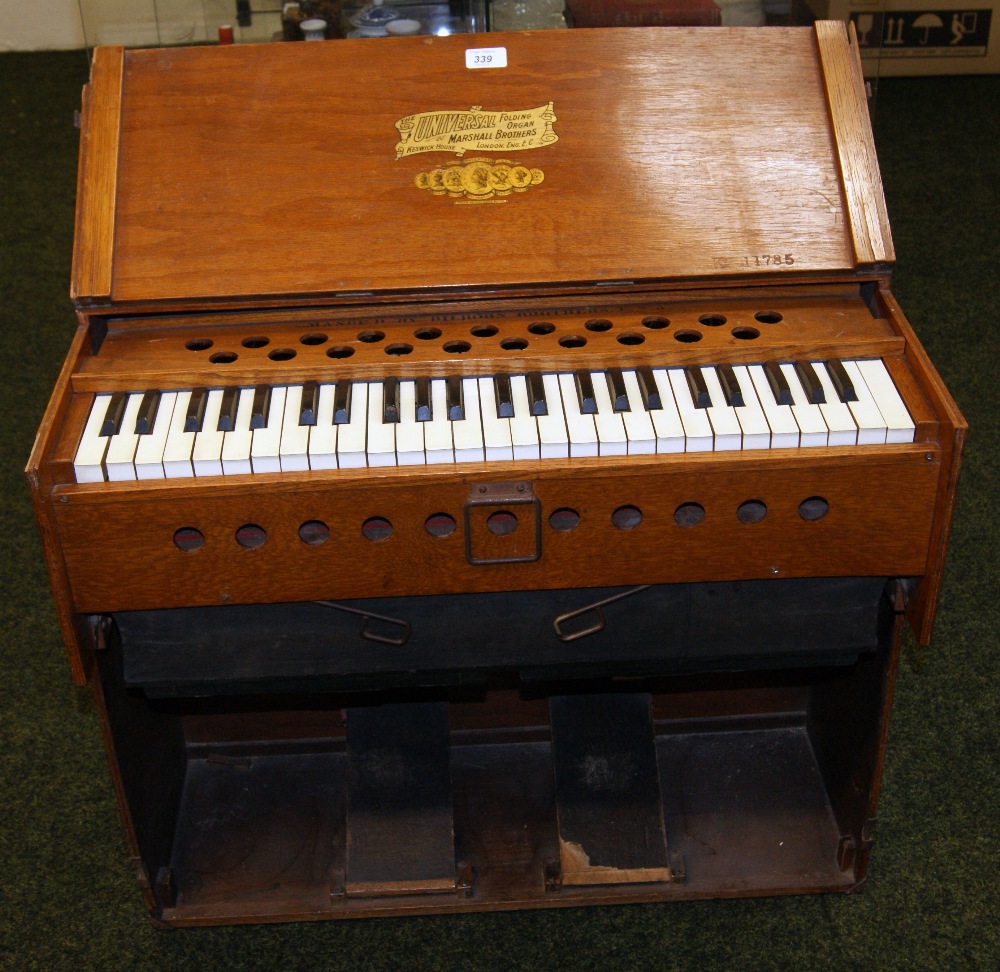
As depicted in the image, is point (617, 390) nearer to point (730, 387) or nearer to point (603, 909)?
point (730, 387)

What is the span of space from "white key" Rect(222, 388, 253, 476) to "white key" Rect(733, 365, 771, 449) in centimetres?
64

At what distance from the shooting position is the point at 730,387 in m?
1.75

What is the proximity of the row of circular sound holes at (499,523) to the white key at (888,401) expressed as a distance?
130 mm

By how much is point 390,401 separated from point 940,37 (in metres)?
4.57

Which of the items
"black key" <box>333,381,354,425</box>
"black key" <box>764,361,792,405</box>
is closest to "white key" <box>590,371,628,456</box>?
"black key" <box>764,361,792,405</box>

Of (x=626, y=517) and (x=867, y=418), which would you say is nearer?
(x=867, y=418)

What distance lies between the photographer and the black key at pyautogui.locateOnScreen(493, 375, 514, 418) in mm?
1729

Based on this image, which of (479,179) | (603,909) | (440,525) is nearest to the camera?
(440,525)

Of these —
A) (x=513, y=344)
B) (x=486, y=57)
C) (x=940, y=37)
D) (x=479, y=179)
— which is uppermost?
(x=486, y=57)

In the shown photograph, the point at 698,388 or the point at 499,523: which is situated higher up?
the point at 698,388

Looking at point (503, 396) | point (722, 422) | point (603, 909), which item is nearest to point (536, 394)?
point (503, 396)

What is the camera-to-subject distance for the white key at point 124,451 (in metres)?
1.66

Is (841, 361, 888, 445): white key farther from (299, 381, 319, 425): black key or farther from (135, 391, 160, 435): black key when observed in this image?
(135, 391, 160, 435): black key

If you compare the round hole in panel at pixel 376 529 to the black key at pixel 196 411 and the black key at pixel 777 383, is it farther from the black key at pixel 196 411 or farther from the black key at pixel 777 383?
the black key at pixel 777 383
